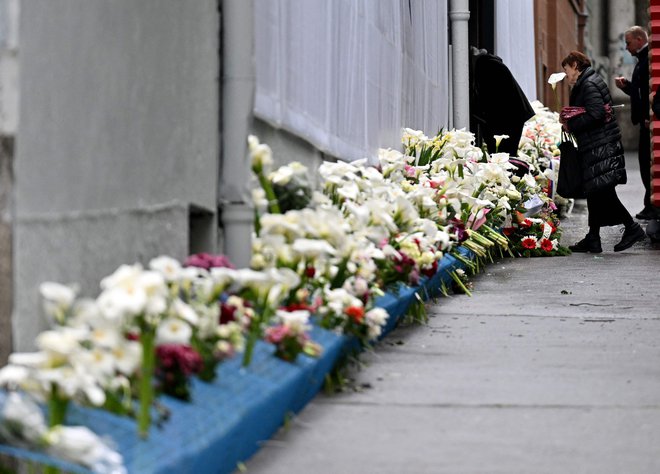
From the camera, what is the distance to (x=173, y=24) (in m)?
5.19

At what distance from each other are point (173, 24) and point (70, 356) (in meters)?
2.24

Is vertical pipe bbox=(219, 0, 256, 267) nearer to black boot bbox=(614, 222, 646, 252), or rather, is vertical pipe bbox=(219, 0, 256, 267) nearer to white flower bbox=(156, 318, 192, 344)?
white flower bbox=(156, 318, 192, 344)

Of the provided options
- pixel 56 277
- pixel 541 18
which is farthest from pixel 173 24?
pixel 541 18

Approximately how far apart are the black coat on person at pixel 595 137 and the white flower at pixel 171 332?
9.62m

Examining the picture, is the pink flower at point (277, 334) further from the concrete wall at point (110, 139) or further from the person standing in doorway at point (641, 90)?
the person standing in doorway at point (641, 90)

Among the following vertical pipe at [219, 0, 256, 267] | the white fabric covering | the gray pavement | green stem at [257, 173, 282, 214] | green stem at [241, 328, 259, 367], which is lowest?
the gray pavement

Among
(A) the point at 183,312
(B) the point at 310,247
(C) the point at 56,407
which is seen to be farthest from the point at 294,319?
(C) the point at 56,407

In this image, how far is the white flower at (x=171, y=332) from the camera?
3445 millimetres

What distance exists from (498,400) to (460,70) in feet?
28.5

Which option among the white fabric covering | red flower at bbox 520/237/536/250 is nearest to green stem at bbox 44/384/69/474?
the white fabric covering

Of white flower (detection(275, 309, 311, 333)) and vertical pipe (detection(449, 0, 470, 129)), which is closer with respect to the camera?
white flower (detection(275, 309, 311, 333))

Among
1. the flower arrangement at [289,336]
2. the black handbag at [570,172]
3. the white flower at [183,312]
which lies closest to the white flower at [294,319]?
the flower arrangement at [289,336]

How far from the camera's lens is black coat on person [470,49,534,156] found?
14117mm

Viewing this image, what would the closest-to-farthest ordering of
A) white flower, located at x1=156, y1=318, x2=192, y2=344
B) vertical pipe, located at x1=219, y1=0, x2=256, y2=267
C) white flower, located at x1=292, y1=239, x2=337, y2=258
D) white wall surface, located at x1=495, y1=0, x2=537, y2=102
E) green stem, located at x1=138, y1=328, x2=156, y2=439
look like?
green stem, located at x1=138, y1=328, x2=156, y2=439 < white flower, located at x1=156, y1=318, x2=192, y2=344 < white flower, located at x1=292, y1=239, x2=337, y2=258 < vertical pipe, located at x1=219, y1=0, x2=256, y2=267 < white wall surface, located at x1=495, y1=0, x2=537, y2=102
